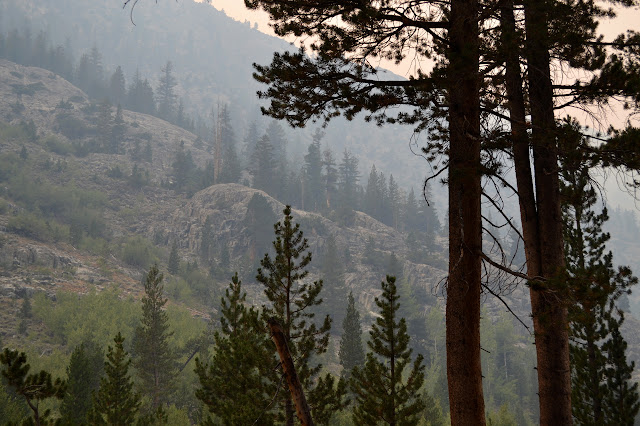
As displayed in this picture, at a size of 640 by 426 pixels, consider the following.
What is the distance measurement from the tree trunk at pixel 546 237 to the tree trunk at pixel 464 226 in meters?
0.97

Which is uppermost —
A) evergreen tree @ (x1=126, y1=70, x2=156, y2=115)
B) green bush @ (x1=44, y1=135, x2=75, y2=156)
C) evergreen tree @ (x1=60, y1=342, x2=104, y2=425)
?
evergreen tree @ (x1=126, y1=70, x2=156, y2=115)

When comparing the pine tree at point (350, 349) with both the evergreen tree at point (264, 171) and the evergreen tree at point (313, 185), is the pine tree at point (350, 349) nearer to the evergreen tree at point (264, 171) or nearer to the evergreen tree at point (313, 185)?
the evergreen tree at point (264, 171)

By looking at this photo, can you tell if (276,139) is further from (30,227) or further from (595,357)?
(595,357)

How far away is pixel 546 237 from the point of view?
6.03 m

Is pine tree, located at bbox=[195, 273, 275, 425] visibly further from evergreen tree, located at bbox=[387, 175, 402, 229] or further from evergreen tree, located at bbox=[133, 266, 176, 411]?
evergreen tree, located at bbox=[387, 175, 402, 229]

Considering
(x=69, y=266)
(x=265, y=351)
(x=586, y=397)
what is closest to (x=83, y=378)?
(x=265, y=351)

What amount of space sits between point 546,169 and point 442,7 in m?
2.48

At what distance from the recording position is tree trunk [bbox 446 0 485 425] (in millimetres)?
4438

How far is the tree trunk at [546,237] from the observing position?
544 centimetres

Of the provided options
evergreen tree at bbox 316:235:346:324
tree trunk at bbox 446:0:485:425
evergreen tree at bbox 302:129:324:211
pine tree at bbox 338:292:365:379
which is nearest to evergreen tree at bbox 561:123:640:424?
tree trunk at bbox 446:0:485:425

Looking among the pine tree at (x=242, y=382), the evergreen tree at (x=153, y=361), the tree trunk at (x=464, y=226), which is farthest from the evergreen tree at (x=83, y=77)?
the tree trunk at (x=464, y=226)

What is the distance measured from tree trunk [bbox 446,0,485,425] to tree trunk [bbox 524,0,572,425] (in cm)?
97

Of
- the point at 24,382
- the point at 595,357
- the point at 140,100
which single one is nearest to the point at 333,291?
the point at 595,357

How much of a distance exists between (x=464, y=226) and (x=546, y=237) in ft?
6.53
